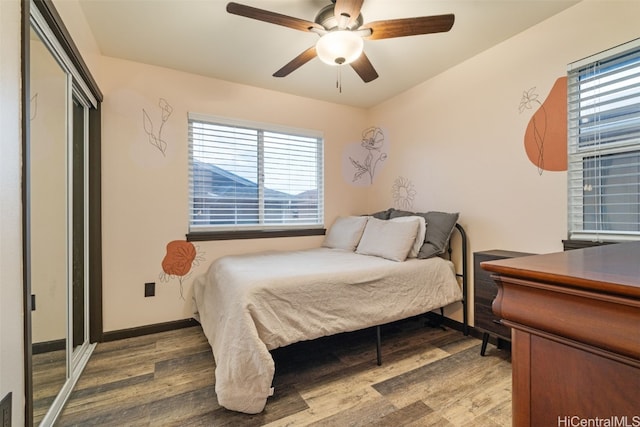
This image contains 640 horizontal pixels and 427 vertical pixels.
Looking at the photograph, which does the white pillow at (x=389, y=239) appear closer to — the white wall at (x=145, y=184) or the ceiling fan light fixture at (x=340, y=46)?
the white wall at (x=145, y=184)

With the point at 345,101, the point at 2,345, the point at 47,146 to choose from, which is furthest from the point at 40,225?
the point at 345,101

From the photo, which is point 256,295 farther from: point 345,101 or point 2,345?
point 345,101

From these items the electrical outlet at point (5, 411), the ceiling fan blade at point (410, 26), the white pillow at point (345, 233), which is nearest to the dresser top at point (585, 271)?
the ceiling fan blade at point (410, 26)

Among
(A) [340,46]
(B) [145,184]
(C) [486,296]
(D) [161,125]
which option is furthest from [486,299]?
(D) [161,125]

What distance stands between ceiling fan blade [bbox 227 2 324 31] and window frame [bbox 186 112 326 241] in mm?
1485

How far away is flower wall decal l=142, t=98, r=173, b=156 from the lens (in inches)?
104

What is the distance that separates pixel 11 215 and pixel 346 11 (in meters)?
1.79

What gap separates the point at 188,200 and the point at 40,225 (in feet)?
4.73

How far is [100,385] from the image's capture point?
6.03ft

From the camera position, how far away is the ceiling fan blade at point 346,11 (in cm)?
153

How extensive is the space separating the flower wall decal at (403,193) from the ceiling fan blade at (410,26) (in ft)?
5.53

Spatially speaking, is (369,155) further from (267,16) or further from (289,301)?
(289,301)

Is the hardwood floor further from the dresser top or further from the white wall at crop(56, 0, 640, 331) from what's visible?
the dresser top

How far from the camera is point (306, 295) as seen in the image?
185cm
